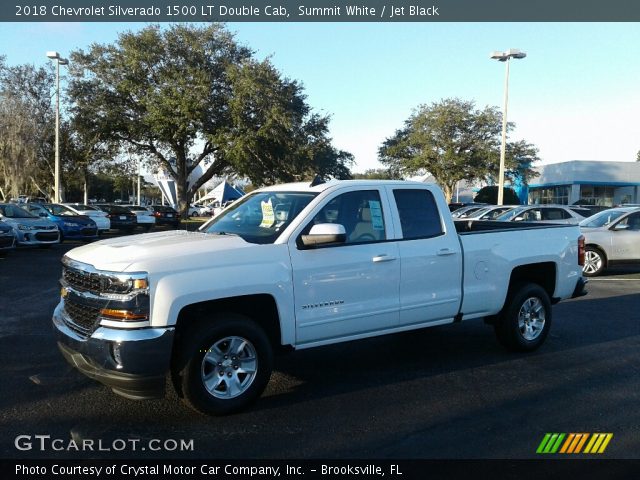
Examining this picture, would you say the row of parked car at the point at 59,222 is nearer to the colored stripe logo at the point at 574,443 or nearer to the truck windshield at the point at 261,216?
the truck windshield at the point at 261,216

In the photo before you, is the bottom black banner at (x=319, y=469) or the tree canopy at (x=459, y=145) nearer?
the bottom black banner at (x=319, y=469)

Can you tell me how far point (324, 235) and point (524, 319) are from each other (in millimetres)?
3216

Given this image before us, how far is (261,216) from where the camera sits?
561cm

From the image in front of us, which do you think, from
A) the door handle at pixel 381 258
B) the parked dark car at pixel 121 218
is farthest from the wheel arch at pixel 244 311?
the parked dark car at pixel 121 218

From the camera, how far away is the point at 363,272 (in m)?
5.34

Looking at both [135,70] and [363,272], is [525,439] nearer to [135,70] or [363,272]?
[363,272]

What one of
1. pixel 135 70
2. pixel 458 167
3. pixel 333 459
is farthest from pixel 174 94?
pixel 333 459

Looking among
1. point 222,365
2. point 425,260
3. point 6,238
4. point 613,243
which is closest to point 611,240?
point 613,243

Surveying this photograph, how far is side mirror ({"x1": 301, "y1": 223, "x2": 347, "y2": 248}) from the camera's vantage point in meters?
4.94

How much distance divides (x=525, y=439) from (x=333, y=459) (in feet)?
5.00

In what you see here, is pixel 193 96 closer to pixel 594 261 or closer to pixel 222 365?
pixel 594 261

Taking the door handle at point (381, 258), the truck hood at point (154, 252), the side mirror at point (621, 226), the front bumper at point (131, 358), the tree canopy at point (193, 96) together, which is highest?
the tree canopy at point (193, 96)

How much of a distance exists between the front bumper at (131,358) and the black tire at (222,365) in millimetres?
214

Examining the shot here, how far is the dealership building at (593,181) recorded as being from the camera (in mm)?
48594
